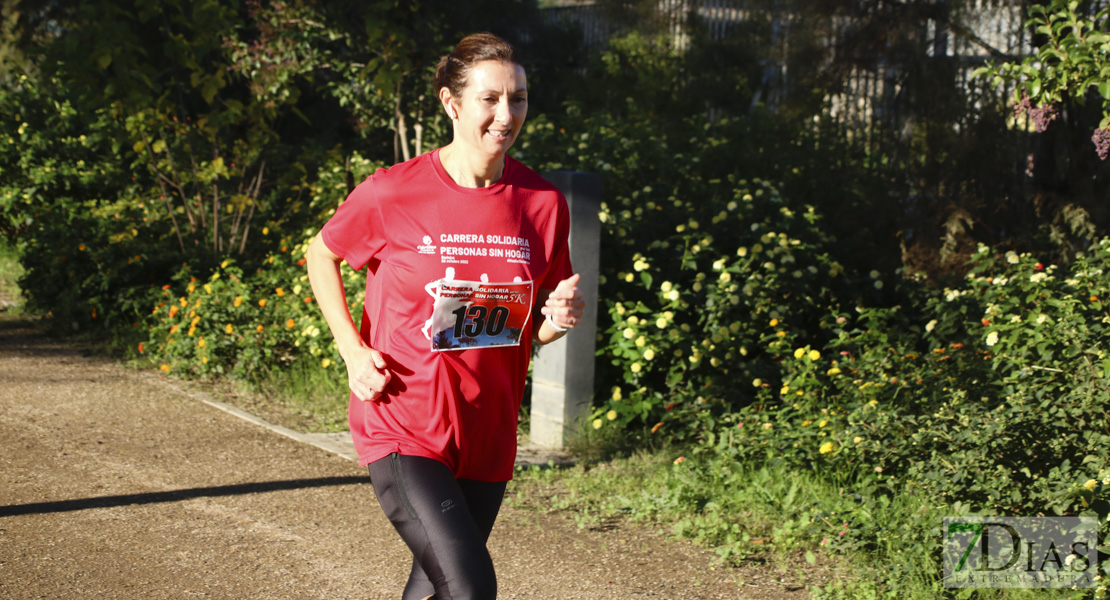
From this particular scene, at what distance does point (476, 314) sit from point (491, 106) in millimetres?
532

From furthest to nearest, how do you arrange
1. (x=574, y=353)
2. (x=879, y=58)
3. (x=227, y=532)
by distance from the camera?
1. (x=879, y=58)
2. (x=574, y=353)
3. (x=227, y=532)

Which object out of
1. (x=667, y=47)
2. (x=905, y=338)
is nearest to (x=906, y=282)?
(x=905, y=338)

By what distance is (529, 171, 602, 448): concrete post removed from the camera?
5.64 m

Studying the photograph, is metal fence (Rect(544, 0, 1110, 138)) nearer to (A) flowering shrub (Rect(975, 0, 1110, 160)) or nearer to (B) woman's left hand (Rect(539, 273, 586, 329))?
(A) flowering shrub (Rect(975, 0, 1110, 160))

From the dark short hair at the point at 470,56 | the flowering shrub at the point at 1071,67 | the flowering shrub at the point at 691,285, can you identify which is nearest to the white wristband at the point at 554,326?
the dark short hair at the point at 470,56

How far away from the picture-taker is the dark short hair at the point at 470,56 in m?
2.56

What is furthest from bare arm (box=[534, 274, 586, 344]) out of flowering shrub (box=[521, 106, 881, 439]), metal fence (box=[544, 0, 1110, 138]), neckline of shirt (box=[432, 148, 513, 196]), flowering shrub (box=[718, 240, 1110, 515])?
metal fence (box=[544, 0, 1110, 138])

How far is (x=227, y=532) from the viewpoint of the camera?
4.48 meters

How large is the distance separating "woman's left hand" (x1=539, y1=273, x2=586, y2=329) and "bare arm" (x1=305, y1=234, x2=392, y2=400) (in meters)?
0.45

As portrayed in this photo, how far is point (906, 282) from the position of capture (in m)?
6.97

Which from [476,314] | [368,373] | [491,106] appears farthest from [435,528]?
[491,106]

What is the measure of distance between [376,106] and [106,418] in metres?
3.86

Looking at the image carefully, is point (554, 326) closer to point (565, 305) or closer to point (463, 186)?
point (565, 305)

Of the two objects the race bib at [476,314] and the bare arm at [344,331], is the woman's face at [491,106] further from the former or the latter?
the bare arm at [344,331]
